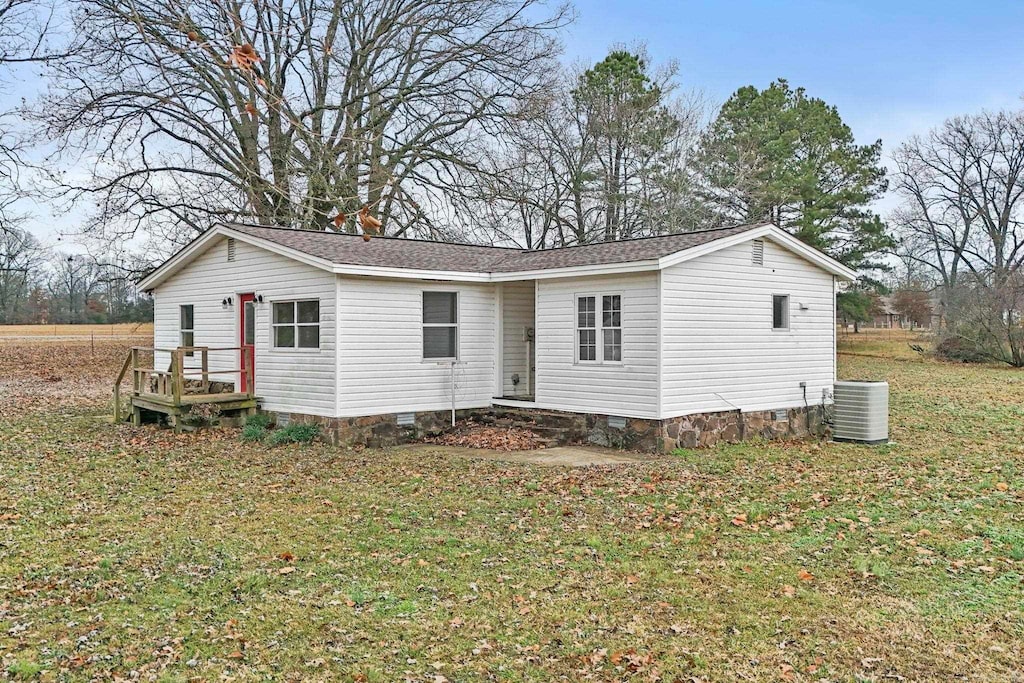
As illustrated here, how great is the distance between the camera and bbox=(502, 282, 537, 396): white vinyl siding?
14742mm

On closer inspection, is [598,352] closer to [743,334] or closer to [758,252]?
A: [743,334]

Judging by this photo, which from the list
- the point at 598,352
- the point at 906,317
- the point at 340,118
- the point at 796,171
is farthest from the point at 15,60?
the point at 906,317

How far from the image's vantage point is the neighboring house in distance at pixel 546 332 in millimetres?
12359

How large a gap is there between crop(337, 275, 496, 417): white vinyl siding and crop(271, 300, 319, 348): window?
80cm

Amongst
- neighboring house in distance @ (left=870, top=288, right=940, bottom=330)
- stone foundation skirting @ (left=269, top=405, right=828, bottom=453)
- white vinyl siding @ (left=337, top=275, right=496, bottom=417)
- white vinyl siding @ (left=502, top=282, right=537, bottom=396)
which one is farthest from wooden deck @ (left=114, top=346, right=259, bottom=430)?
neighboring house in distance @ (left=870, top=288, right=940, bottom=330)

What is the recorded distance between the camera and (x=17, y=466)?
10.8 metres

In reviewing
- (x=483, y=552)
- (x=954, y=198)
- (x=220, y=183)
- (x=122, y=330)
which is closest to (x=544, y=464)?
(x=483, y=552)

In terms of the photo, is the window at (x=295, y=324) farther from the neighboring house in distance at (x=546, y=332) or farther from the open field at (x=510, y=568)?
the open field at (x=510, y=568)

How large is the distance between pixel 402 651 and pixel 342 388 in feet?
27.2

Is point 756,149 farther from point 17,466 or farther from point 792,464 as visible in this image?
point 17,466

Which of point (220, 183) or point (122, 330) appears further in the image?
point (122, 330)

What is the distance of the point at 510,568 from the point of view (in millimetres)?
6375

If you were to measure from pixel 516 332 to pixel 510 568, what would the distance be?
877cm

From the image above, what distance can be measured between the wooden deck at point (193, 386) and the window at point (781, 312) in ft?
30.4
